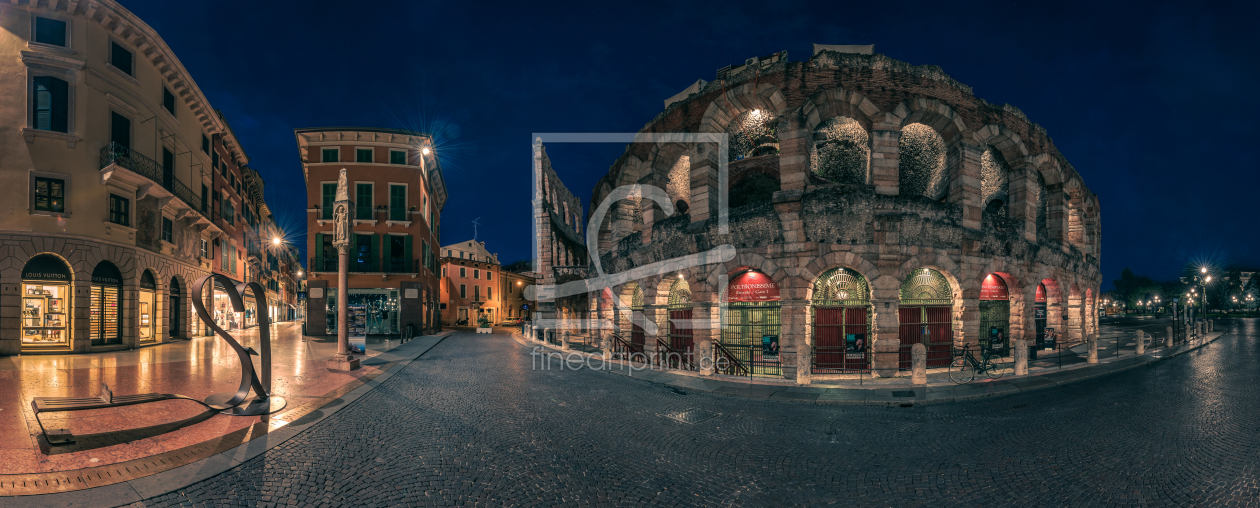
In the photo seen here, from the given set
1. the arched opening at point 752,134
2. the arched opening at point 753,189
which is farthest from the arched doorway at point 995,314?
the arched opening at point 752,134

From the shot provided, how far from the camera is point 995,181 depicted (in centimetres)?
2078

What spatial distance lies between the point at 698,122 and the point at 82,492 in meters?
18.2

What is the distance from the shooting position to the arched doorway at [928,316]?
15.1 m

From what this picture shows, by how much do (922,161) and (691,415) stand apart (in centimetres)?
1641

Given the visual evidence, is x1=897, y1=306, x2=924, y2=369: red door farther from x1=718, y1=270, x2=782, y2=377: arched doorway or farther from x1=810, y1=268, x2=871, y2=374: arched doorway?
x1=718, y1=270, x2=782, y2=377: arched doorway

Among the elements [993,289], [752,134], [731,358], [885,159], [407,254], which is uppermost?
[752,134]

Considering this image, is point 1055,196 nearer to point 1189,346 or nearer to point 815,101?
point 1189,346

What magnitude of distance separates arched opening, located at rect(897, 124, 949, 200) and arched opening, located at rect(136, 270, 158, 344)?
32.2 m

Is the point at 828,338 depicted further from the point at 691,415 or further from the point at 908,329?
the point at 691,415

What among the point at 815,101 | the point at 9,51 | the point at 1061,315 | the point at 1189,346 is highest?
the point at 9,51

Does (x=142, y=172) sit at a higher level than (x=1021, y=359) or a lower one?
higher

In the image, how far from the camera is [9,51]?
16.4 m

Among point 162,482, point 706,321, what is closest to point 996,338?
point 706,321

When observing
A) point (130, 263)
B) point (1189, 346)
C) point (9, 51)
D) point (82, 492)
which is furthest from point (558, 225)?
point (1189, 346)
